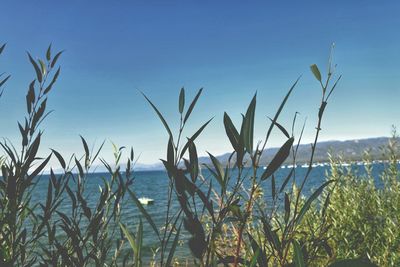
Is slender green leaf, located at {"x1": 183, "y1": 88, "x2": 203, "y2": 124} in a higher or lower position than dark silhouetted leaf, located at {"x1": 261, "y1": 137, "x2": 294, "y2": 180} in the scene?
higher

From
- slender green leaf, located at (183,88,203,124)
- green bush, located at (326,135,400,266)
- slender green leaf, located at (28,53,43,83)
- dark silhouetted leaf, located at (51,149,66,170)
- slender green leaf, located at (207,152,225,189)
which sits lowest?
green bush, located at (326,135,400,266)

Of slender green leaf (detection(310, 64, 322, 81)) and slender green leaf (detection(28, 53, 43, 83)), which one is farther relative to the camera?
slender green leaf (detection(28, 53, 43, 83))

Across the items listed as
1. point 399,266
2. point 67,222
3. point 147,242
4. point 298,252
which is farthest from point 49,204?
point 147,242

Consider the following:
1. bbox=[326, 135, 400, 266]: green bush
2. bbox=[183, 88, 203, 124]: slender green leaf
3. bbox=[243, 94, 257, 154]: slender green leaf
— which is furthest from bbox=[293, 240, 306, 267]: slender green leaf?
bbox=[326, 135, 400, 266]: green bush

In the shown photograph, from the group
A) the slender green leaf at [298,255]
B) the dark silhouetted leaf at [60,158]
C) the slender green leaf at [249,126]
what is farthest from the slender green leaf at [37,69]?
the slender green leaf at [298,255]

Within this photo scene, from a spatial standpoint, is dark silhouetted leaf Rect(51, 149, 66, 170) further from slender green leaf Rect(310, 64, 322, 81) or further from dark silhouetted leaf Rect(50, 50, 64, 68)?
slender green leaf Rect(310, 64, 322, 81)

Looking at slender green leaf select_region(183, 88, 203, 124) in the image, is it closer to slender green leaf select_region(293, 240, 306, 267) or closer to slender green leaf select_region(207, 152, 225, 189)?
slender green leaf select_region(207, 152, 225, 189)

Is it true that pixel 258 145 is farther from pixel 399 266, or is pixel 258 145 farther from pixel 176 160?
pixel 399 266

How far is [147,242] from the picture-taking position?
22219mm

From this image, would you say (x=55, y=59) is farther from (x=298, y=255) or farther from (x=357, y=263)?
(x=357, y=263)

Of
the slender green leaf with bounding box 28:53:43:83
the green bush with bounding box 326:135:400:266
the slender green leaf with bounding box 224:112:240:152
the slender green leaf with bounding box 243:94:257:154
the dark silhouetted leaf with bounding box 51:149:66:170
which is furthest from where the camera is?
the green bush with bounding box 326:135:400:266

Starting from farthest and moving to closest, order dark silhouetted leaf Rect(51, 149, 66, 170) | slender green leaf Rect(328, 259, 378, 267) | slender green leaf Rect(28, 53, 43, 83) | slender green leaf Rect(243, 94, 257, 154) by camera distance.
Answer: slender green leaf Rect(28, 53, 43, 83) → dark silhouetted leaf Rect(51, 149, 66, 170) → slender green leaf Rect(243, 94, 257, 154) → slender green leaf Rect(328, 259, 378, 267)

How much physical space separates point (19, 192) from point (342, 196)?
231 inches

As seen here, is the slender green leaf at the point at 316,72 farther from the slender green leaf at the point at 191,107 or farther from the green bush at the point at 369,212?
the green bush at the point at 369,212
